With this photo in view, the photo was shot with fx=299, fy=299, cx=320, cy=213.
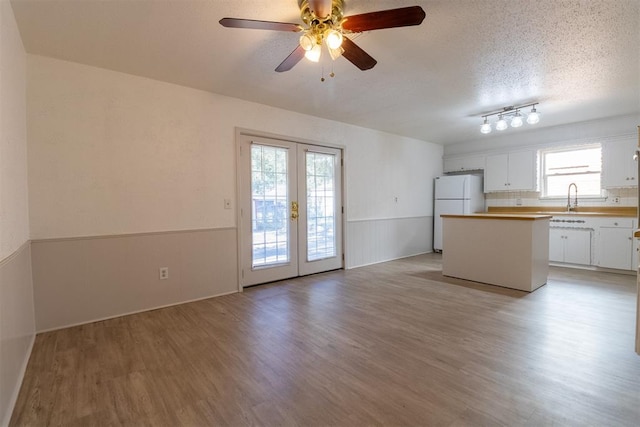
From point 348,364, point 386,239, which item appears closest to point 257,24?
point 348,364

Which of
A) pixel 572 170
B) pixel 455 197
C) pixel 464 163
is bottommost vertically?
pixel 455 197

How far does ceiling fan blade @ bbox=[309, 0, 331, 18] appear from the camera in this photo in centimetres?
167

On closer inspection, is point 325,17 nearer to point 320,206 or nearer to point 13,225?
point 13,225

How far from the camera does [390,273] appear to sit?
15.5 feet

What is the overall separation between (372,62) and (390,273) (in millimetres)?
3298

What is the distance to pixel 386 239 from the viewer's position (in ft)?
19.0

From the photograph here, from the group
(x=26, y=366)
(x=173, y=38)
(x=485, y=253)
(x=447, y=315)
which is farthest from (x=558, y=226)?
(x=26, y=366)

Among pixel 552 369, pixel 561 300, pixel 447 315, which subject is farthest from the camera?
pixel 561 300

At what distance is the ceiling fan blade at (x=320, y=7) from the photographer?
1.67m

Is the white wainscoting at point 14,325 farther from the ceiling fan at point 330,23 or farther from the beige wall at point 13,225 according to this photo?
the ceiling fan at point 330,23

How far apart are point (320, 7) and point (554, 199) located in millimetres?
5757

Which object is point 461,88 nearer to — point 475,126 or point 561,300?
point 475,126

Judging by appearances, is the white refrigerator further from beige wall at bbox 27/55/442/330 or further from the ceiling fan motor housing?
the ceiling fan motor housing

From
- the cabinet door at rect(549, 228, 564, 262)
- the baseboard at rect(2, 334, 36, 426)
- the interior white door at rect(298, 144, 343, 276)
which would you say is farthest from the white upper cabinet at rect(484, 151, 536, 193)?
the baseboard at rect(2, 334, 36, 426)
